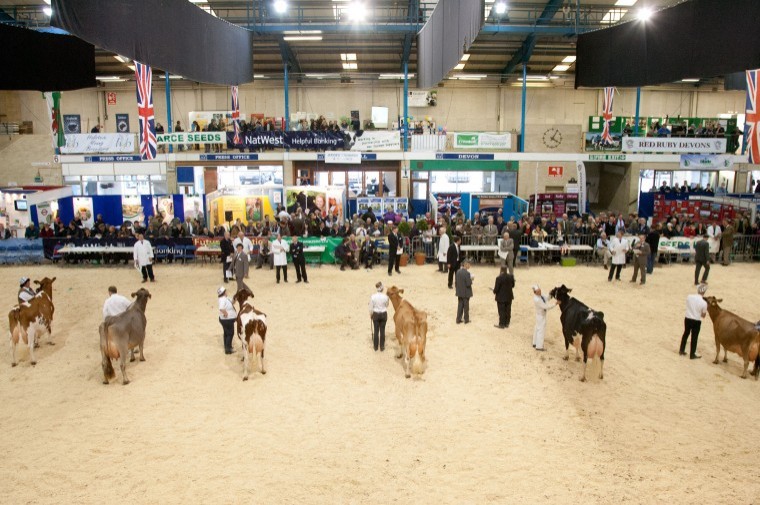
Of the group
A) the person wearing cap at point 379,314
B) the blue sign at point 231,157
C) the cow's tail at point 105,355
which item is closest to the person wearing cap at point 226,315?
the cow's tail at point 105,355

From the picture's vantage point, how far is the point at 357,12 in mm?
24641

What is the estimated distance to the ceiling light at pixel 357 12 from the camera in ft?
80.5

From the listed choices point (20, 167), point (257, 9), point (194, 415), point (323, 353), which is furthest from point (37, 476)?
point (20, 167)

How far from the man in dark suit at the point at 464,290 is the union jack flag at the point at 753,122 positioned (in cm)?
713

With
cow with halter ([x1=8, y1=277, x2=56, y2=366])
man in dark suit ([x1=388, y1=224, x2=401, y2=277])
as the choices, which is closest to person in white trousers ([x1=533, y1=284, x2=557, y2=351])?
man in dark suit ([x1=388, y1=224, x2=401, y2=277])

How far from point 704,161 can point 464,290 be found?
1729cm

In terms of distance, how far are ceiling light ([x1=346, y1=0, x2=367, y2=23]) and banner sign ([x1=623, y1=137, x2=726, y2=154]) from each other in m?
12.6

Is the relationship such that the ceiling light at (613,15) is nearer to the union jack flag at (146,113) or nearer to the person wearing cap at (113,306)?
the union jack flag at (146,113)

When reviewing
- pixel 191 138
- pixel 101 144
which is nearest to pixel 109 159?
pixel 101 144

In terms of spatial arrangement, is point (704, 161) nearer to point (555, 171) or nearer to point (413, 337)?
point (555, 171)

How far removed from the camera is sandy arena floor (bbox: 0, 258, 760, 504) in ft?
23.4

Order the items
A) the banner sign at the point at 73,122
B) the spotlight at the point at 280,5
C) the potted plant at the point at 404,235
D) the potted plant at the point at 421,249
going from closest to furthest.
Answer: the potted plant at the point at 404,235 → the potted plant at the point at 421,249 → the spotlight at the point at 280,5 → the banner sign at the point at 73,122

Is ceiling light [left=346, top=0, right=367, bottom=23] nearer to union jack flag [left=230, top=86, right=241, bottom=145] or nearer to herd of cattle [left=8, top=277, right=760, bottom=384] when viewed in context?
union jack flag [left=230, top=86, right=241, bottom=145]

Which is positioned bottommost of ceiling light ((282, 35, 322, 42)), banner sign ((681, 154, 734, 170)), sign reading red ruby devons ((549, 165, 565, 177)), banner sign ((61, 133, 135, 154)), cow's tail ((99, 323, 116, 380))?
cow's tail ((99, 323, 116, 380))
